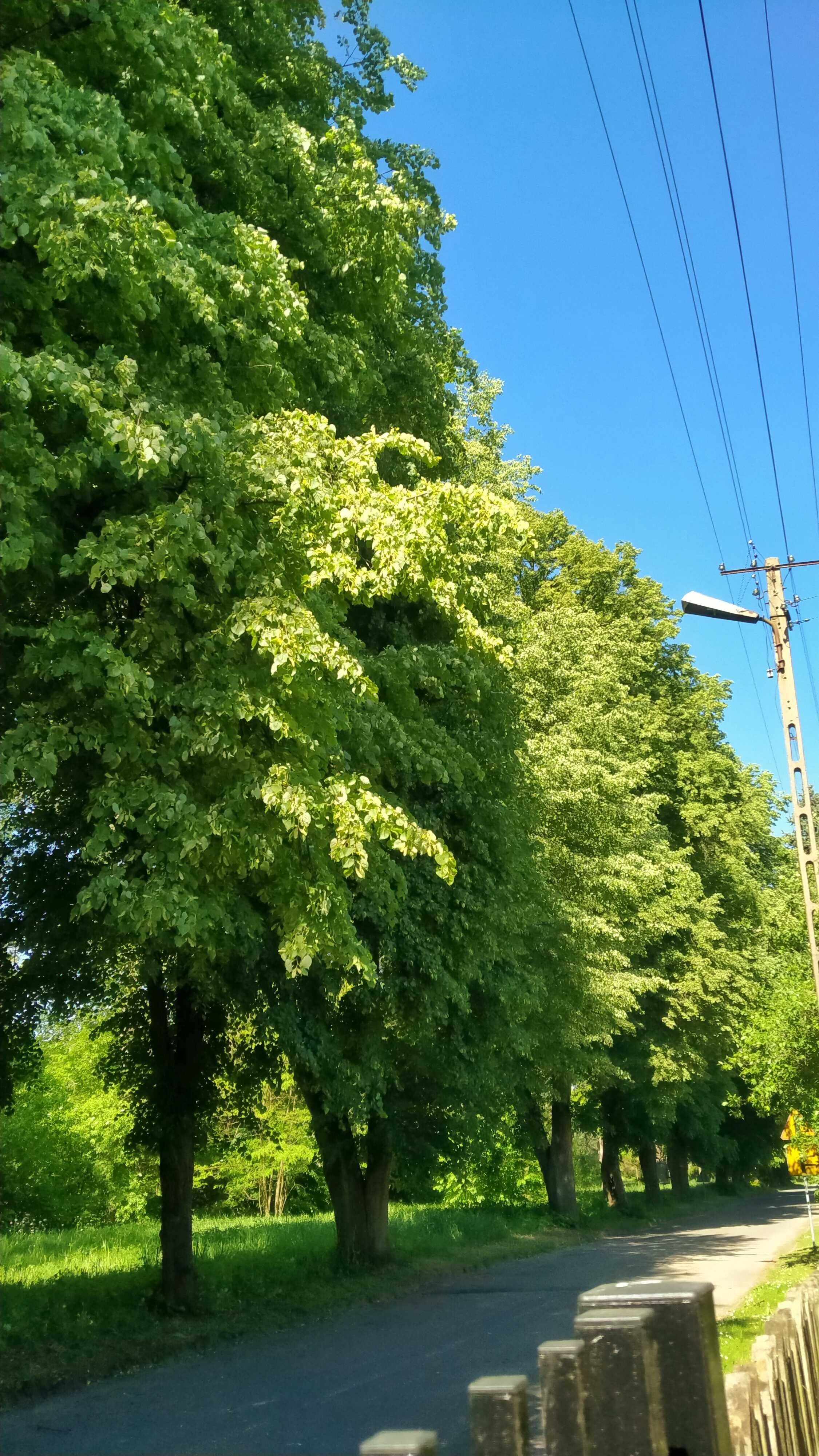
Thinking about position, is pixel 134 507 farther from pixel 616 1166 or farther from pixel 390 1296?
pixel 616 1166

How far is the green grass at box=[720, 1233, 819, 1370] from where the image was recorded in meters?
9.49

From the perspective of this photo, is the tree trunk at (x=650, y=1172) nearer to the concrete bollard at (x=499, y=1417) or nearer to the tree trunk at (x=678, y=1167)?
the tree trunk at (x=678, y=1167)

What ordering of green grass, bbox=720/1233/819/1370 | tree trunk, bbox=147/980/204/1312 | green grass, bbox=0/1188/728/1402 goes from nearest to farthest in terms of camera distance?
green grass, bbox=720/1233/819/1370
green grass, bbox=0/1188/728/1402
tree trunk, bbox=147/980/204/1312

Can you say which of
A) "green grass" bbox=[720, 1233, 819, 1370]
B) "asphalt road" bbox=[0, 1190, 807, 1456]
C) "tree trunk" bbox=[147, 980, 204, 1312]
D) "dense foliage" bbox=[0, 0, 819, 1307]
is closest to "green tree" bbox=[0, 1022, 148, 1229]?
"dense foliage" bbox=[0, 0, 819, 1307]

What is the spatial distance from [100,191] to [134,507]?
7.13ft

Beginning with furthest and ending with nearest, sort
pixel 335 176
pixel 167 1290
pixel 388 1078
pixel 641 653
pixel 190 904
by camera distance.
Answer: pixel 641 653 → pixel 388 1078 → pixel 167 1290 → pixel 335 176 → pixel 190 904

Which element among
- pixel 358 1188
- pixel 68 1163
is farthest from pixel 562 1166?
pixel 68 1163

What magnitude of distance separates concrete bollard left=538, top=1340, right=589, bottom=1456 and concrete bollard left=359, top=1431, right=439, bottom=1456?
0.24m

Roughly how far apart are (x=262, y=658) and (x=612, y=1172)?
34681 millimetres

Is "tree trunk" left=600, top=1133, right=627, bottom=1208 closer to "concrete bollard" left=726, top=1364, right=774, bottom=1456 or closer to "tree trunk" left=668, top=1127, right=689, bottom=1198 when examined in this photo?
"tree trunk" left=668, top=1127, right=689, bottom=1198

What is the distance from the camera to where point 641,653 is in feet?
106

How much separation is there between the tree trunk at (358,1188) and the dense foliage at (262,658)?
76mm

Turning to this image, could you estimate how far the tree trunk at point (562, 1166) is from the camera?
31.4 m

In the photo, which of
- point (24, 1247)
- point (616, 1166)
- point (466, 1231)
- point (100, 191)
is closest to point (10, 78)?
point (100, 191)
